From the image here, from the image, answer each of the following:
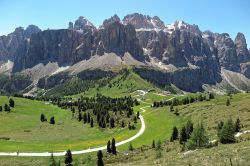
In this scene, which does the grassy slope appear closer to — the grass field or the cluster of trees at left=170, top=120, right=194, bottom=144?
the grass field

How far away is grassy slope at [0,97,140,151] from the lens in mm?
119875

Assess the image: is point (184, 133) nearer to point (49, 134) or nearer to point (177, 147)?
point (177, 147)

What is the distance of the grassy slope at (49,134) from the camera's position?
119875mm

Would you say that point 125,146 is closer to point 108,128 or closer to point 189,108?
point 108,128

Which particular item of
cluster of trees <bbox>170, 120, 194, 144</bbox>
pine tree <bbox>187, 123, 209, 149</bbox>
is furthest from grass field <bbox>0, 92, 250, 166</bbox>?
pine tree <bbox>187, 123, 209, 149</bbox>

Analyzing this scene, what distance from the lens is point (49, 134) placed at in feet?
467

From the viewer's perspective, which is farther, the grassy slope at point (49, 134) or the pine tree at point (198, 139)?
the grassy slope at point (49, 134)

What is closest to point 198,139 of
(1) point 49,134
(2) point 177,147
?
(2) point 177,147

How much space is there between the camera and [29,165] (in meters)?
95.4

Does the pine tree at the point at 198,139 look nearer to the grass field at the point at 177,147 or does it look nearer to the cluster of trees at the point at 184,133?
the grass field at the point at 177,147

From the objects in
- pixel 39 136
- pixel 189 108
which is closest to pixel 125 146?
pixel 39 136

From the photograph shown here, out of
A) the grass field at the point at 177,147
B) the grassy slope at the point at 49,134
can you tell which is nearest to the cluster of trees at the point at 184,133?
the grass field at the point at 177,147

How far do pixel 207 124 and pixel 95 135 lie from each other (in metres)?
43.9

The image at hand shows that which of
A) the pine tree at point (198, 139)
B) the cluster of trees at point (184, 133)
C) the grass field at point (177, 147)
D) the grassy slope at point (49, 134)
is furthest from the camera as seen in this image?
the grassy slope at point (49, 134)
